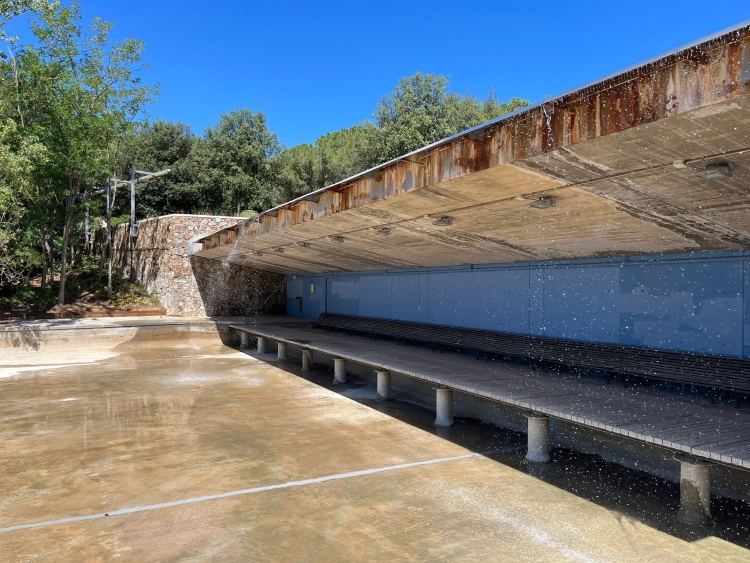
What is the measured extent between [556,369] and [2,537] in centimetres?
700

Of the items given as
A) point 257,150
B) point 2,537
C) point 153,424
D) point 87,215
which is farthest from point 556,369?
point 257,150

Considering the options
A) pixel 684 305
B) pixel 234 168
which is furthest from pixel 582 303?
pixel 234 168

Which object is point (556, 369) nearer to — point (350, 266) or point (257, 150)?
point (350, 266)

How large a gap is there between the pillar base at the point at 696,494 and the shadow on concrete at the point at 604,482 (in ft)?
0.28

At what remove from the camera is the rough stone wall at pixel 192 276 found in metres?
20.7

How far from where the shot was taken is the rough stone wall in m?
20.7

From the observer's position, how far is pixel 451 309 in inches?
444

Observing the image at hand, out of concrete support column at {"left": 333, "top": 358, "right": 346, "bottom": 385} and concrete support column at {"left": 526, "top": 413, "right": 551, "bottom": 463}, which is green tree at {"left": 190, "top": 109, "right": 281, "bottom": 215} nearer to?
concrete support column at {"left": 333, "top": 358, "right": 346, "bottom": 385}

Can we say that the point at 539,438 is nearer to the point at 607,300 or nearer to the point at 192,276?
the point at 607,300

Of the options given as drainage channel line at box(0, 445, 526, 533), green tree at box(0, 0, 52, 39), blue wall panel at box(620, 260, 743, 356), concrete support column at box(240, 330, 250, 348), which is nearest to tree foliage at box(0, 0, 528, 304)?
green tree at box(0, 0, 52, 39)

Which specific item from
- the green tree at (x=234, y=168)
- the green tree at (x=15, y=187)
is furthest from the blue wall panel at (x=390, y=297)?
the green tree at (x=234, y=168)

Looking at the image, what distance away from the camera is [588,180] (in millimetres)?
4883

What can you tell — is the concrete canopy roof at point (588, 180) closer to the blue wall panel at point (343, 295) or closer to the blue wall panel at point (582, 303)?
the blue wall panel at point (582, 303)

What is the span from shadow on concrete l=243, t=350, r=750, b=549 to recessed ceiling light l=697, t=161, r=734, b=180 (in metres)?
2.77
